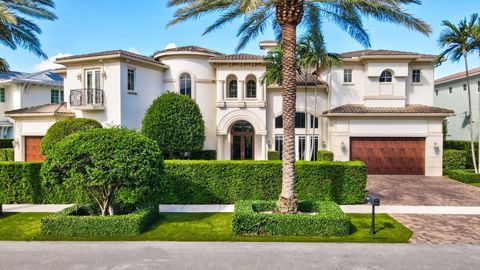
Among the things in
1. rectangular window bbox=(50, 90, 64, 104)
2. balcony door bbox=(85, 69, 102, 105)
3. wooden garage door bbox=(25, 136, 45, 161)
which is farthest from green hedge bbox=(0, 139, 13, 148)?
balcony door bbox=(85, 69, 102, 105)

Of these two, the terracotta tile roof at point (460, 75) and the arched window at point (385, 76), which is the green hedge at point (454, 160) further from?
the terracotta tile roof at point (460, 75)

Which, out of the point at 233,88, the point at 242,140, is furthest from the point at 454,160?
the point at 233,88

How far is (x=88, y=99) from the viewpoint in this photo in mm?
20438

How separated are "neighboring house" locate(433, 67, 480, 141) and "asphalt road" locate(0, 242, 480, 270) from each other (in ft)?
71.6

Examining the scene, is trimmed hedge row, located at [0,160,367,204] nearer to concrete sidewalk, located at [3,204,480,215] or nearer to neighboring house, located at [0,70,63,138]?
concrete sidewalk, located at [3,204,480,215]

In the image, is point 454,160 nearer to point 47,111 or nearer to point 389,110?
point 389,110

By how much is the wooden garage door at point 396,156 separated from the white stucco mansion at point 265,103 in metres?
0.06

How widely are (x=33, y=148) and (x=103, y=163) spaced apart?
17.4 metres

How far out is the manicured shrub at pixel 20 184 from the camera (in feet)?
42.5

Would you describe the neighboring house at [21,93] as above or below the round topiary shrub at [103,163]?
above

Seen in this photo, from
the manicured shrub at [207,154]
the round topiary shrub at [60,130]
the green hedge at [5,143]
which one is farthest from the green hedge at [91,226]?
the green hedge at [5,143]

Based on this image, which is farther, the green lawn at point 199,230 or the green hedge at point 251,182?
the green hedge at point 251,182

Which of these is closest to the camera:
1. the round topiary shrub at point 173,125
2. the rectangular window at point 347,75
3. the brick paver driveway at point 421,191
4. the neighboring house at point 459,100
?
the brick paver driveway at point 421,191

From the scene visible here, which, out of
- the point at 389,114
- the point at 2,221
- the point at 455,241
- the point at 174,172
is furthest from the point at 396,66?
Answer: the point at 2,221
